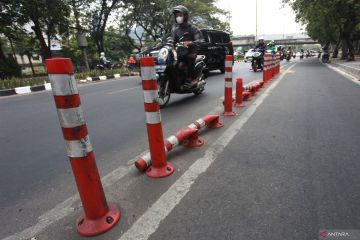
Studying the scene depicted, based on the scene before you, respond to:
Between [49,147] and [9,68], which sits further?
[9,68]

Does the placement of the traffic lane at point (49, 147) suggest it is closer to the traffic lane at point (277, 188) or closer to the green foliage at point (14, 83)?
the traffic lane at point (277, 188)

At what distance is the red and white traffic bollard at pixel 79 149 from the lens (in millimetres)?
1612

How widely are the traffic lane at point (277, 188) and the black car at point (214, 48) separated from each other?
27.7 feet

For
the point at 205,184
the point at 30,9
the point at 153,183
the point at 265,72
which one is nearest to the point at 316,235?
the point at 205,184

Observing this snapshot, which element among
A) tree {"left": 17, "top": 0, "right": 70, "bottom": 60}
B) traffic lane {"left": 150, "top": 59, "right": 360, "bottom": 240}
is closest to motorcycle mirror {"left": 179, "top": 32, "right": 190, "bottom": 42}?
traffic lane {"left": 150, "top": 59, "right": 360, "bottom": 240}

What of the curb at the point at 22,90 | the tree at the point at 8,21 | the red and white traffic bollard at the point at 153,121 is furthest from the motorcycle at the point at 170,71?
the tree at the point at 8,21

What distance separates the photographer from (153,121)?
97.4 inches

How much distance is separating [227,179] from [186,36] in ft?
15.0

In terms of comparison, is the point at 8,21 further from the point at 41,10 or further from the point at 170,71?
the point at 170,71

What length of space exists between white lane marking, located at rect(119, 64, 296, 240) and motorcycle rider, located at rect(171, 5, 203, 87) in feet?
9.37

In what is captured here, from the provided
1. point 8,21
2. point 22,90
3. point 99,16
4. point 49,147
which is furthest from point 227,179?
point 99,16

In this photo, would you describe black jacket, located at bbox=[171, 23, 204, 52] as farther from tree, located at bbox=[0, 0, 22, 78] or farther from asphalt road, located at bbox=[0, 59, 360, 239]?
tree, located at bbox=[0, 0, 22, 78]

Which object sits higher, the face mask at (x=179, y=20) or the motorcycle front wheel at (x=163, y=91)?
the face mask at (x=179, y=20)

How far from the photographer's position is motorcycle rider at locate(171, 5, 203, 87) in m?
5.91
